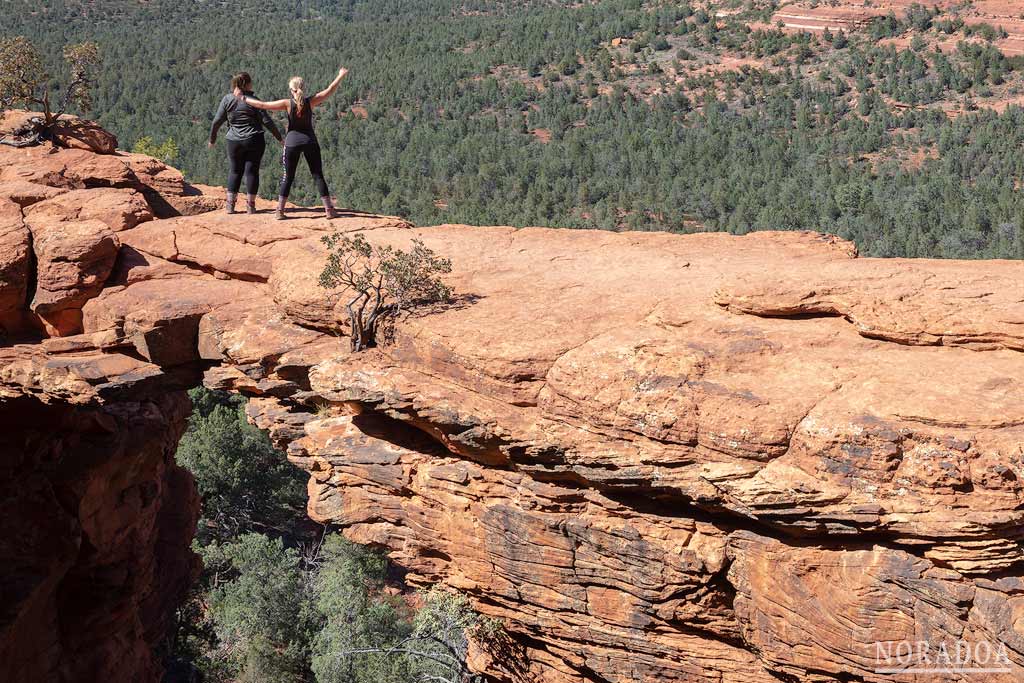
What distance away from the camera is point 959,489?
651 cm

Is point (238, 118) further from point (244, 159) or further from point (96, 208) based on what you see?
point (96, 208)

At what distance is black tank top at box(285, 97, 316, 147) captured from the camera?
37.9 ft

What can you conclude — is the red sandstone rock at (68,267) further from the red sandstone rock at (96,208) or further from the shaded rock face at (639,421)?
the red sandstone rock at (96,208)

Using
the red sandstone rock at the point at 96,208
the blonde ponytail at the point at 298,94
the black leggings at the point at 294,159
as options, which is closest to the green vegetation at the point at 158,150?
the red sandstone rock at the point at 96,208

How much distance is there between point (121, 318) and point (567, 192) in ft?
86.8

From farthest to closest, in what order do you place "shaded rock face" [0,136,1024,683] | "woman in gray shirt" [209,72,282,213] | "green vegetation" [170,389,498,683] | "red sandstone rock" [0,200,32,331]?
"green vegetation" [170,389,498,683], "woman in gray shirt" [209,72,282,213], "red sandstone rock" [0,200,32,331], "shaded rock face" [0,136,1024,683]

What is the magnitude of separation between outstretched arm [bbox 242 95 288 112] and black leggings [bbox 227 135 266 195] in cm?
44

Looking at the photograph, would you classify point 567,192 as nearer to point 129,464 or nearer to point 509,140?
point 509,140

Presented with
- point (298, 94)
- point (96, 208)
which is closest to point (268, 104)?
point (298, 94)

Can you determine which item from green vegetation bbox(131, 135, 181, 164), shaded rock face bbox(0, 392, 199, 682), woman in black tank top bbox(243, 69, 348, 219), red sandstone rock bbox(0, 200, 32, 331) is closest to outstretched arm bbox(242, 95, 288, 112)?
woman in black tank top bbox(243, 69, 348, 219)

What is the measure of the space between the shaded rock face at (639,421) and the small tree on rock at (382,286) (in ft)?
0.83

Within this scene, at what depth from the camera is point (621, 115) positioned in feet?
139

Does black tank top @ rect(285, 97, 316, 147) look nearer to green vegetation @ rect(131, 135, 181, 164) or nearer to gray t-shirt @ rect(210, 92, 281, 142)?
gray t-shirt @ rect(210, 92, 281, 142)

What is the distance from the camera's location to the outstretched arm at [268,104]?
445 inches
